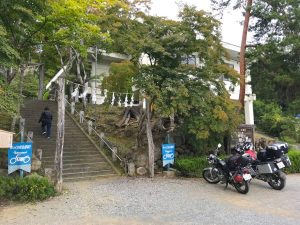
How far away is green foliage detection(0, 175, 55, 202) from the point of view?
7926 mm

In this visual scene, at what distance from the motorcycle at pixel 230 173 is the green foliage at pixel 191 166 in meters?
Result: 0.76

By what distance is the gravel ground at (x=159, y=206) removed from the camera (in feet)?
21.7

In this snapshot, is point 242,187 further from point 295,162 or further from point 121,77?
point 121,77

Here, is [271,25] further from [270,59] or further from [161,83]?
[161,83]

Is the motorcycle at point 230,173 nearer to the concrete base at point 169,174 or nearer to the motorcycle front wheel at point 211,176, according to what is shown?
the motorcycle front wheel at point 211,176

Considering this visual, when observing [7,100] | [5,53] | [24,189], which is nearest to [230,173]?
[24,189]

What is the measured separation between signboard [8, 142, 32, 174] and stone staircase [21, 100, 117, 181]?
1.63 m

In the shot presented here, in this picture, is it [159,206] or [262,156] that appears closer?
[159,206]

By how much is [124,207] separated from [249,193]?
13.4 feet

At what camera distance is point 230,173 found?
9633 mm

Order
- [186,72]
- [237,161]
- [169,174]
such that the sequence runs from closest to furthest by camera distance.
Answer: [237,161] → [186,72] → [169,174]

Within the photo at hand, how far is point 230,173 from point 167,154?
2.89 metres

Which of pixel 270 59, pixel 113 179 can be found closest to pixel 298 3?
pixel 270 59

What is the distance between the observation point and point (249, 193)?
927cm
